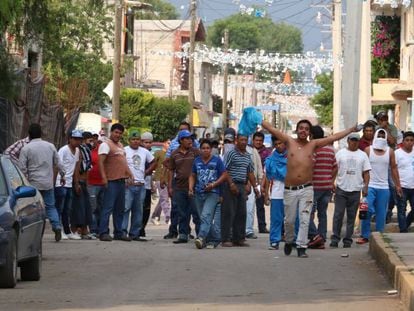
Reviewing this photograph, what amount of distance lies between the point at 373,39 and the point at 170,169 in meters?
33.5

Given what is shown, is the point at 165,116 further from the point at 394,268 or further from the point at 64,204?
the point at 394,268

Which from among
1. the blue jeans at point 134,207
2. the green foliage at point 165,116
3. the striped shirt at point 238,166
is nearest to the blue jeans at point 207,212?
the striped shirt at point 238,166

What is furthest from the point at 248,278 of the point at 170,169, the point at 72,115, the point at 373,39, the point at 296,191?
the point at 373,39

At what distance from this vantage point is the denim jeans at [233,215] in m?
19.8

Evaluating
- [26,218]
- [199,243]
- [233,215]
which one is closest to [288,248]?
[199,243]

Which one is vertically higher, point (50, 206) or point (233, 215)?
point (50, 206)

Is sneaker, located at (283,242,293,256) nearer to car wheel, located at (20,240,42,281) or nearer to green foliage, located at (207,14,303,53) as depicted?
car wheel, located at (20,240,42,281)

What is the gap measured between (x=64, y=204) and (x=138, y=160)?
151 cm

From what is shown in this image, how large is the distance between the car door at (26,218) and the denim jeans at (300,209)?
13.7 ft

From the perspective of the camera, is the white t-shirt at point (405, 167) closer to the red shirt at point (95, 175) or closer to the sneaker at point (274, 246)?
the sneaker at point (274, 246)

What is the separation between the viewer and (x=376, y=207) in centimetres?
2008

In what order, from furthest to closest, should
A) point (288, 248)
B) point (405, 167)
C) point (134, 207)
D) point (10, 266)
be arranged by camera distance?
point (405, 167) < point (134, 207) < point (288, 248) < point (10, 266)

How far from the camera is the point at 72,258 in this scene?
1702 centimetres

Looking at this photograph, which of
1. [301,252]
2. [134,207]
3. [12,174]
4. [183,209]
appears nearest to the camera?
[12,174]
